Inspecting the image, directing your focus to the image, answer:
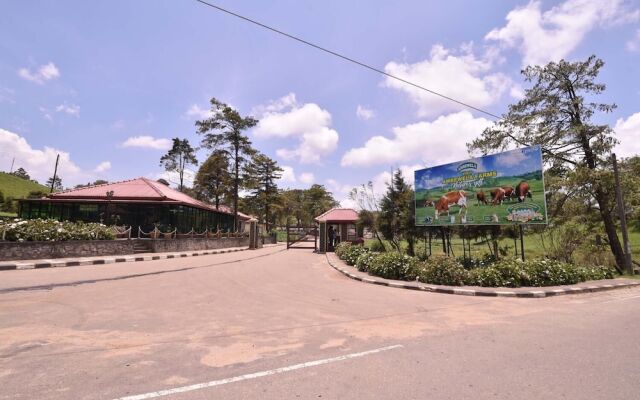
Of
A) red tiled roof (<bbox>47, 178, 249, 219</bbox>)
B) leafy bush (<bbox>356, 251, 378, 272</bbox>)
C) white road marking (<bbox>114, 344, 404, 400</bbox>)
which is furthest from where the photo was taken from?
red tiled roof (<bbox>47, 178, 249, 219</bbox>)

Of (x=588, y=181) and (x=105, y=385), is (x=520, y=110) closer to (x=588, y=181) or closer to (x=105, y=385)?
(x=588, y=181)

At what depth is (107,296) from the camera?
28.2ft

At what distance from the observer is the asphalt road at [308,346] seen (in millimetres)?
3654

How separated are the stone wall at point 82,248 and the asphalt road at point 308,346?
7.83 metres

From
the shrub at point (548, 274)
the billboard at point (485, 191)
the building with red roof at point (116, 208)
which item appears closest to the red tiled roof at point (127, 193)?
the building with red roof at point (116, 208)

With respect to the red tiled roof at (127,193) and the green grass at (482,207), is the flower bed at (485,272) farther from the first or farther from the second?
the red tiled roof at (127,193)

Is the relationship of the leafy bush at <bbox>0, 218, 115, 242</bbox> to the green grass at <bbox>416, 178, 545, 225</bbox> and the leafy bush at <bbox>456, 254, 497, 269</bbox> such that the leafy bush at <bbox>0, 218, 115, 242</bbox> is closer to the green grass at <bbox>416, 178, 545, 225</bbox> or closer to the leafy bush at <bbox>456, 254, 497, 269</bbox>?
the green grass at <bbox>416, 178, 545, 225</bbox>

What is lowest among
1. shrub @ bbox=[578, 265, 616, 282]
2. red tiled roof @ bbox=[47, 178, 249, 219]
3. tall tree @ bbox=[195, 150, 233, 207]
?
shrub @ bbox=[578, 265, 616, 282]

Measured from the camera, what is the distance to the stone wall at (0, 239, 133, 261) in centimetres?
1540

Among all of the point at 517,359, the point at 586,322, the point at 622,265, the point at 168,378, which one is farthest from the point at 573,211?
the point at 168,378

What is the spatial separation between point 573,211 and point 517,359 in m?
16.6

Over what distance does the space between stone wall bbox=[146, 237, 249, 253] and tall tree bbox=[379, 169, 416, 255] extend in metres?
14.3

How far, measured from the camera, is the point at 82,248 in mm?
18000

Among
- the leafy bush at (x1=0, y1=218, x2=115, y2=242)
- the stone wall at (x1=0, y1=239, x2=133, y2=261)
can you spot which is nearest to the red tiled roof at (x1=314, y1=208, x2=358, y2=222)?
the stone wall at (x1=0, y1=239, x2=133, y2=261)
